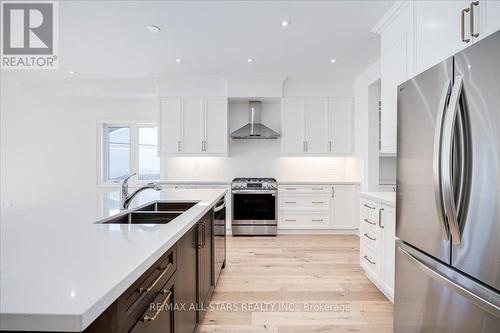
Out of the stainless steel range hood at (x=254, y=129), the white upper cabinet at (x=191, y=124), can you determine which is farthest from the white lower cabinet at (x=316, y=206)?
the white upper cabinet at (x=191, y=124)

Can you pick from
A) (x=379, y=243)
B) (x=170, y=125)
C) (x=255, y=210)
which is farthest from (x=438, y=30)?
(x=170, y=125)

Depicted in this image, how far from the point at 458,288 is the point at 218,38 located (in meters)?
2.98

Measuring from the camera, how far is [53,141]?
4918 mm

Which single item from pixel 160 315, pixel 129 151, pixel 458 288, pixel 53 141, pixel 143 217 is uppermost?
pixel 53 141

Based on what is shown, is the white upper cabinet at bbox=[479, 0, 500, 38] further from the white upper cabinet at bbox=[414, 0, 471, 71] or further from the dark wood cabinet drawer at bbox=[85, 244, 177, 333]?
the dark wood cabinet drawer at bbox=[85, 244, 177, 333]

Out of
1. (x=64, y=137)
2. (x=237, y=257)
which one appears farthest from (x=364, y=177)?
(x=64, y=137)

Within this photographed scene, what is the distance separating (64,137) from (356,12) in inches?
208

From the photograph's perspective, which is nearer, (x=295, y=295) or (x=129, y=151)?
(x=295, y=295)

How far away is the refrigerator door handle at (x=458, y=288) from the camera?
96cm

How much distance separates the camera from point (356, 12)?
2.38 m

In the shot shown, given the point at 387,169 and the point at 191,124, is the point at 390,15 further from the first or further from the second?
the point at 191,124

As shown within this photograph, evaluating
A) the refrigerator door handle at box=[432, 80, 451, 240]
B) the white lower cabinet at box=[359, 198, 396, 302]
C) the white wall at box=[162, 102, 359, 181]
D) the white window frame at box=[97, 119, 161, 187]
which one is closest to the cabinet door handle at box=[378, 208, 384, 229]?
the white lower cabinet at box=[359, 198, 396, 302]

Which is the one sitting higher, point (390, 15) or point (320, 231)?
point (390, 15)

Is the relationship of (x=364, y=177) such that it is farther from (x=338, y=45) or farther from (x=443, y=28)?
(x=443, y=28)
